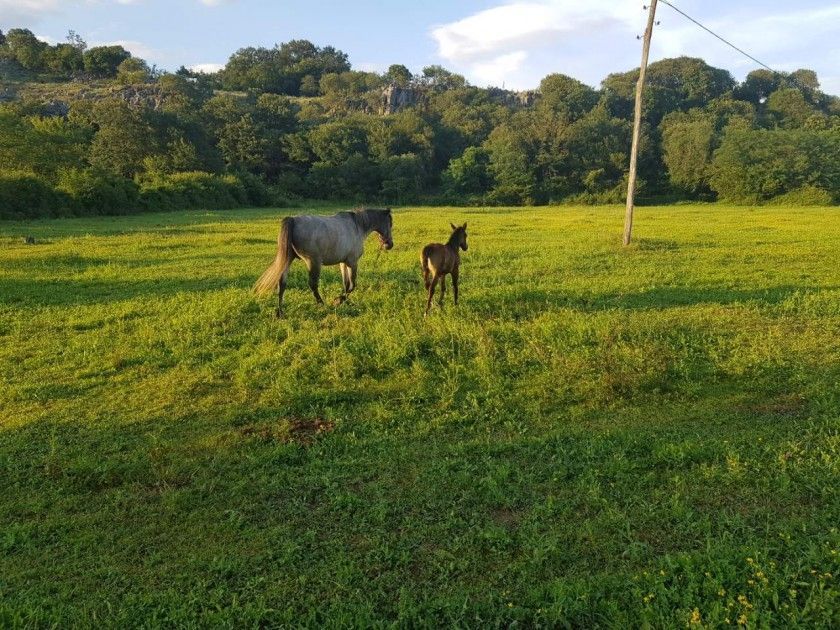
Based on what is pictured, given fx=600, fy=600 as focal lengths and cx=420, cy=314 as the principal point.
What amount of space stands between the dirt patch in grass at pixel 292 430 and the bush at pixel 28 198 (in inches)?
1143

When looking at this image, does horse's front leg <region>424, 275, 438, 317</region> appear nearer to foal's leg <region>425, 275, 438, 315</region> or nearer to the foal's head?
foal's leg <region>425, 275, 438, 315</region>

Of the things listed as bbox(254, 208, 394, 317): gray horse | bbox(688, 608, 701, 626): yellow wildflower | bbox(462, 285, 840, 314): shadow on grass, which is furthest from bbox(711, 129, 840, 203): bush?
bbox(688, 608, 701, 626): yellow wildflower

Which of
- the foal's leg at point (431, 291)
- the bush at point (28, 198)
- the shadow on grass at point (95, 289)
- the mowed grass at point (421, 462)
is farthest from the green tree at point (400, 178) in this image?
the foal's leg at point (431, 291)

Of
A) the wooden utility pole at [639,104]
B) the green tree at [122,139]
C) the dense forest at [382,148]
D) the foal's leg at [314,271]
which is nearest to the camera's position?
the foal's leg at [314,271]

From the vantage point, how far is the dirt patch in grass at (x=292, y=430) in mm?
5238

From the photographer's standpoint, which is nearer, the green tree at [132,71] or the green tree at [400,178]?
the green tree at [400,178]

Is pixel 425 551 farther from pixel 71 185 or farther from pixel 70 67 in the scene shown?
pixel 70 67

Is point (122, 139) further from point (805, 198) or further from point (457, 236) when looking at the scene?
point (805, 198)

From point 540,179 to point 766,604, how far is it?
6002 centimetres

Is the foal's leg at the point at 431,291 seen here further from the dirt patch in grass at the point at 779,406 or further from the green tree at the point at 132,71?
the green tree at the point at 132,71

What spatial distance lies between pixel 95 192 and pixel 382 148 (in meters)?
31.6

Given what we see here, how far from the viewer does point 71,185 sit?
31.6 m

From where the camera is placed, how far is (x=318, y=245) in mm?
9836

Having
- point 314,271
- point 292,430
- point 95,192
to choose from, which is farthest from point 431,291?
point 95,192
